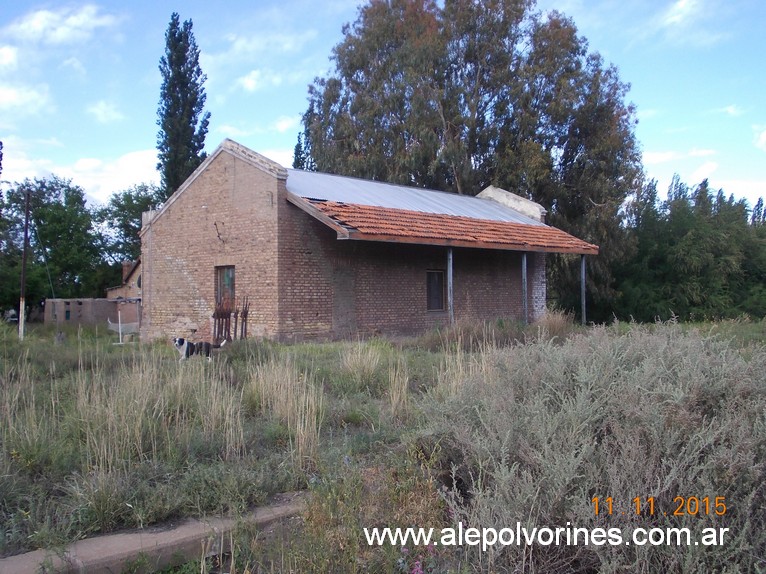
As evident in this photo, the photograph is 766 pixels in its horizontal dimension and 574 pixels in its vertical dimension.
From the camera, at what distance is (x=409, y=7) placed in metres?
30.7

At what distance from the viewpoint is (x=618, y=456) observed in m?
3.55

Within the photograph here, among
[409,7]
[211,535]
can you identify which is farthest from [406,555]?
[409,7]

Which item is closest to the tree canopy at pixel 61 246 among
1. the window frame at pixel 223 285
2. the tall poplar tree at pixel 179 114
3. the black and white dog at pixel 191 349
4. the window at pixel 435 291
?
the tall poplar tree at pixel 179 114

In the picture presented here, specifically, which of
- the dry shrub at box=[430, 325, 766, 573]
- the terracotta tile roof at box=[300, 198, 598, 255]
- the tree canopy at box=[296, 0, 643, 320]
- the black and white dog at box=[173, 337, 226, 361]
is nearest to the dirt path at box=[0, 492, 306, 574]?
the dry shrub at box=[430, 325, 766, 573]

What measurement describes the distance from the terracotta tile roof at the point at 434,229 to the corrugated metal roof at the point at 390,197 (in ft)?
2.26

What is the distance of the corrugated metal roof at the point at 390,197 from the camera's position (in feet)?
55.4

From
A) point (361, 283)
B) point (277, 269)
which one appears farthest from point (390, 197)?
point (277, 269)

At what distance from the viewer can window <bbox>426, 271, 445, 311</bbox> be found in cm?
1870

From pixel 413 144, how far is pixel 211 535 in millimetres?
26846

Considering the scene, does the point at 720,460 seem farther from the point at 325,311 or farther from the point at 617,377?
the point at 325,311

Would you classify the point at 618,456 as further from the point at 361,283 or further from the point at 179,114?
the point at 179,114

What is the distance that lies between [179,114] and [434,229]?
72.9ft
